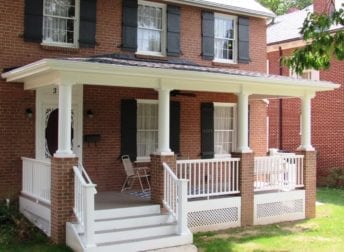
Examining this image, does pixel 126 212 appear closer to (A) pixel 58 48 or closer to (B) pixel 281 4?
(A) pixel 58 48

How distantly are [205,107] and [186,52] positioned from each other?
173cm

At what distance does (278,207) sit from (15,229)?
6614 mm

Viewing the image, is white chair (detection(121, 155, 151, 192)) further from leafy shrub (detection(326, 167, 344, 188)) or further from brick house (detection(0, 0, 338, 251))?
leafy shrub (detection(326, 167, 344, 188))

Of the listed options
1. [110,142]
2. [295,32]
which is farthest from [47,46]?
[295,32]

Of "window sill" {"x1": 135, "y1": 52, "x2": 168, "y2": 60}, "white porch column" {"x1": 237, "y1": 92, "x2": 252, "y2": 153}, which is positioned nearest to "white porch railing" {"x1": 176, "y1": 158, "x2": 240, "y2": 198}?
A: "white porch column" {"x1": 237, "y1": 92, "x2": 252, "y2": 153}

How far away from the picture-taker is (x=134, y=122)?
44.1ft

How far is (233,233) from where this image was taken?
11484mm

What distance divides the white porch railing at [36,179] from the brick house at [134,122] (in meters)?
0.05

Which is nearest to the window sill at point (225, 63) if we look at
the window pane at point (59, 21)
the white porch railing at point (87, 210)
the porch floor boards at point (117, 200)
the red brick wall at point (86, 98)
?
the red brick wall at point (86, 98)

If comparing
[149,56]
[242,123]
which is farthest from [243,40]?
[242,123]

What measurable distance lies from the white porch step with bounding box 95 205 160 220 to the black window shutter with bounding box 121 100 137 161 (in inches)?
114

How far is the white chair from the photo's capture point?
1264 centimetres

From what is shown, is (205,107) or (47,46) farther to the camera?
(205,107)

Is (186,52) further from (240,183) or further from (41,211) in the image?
(41,211)
